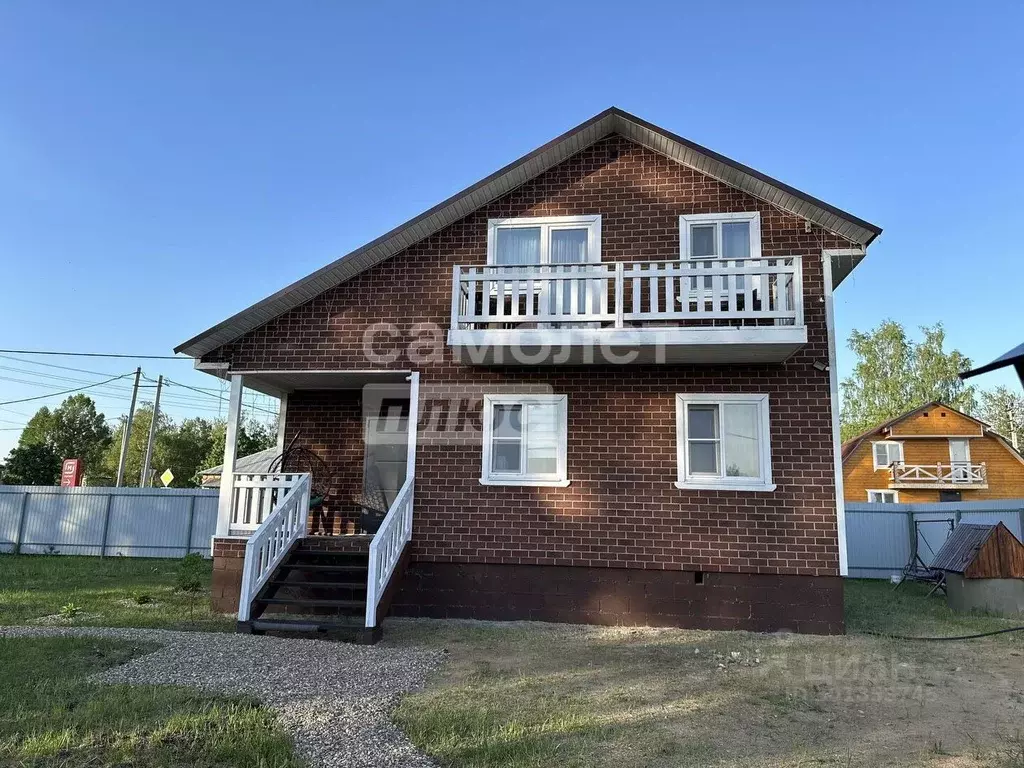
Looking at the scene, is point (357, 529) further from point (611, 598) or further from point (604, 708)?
point (604, 708)

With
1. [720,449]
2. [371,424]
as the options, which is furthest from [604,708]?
[371,424]

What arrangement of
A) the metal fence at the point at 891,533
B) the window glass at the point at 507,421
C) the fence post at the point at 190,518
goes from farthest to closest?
the fence post at the point at 190,518
the metal fence at the point at 891,533
the window glass at the point at 507,421

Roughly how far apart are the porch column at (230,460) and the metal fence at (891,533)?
14706mm

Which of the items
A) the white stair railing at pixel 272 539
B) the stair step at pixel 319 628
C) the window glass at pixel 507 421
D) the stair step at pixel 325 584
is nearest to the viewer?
the stair step at pixel 319 628

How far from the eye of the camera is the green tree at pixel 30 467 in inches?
1196

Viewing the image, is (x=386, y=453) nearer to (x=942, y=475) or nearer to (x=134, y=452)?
(x=942, y=475)

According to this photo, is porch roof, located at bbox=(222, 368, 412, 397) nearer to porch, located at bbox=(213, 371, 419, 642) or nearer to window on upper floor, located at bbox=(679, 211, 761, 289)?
porch, located at bbox=(213, 371, 419, 642)

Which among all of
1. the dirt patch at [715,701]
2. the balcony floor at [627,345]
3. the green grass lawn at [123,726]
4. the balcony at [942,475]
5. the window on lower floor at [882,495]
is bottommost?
the dirt patch at [715,701]

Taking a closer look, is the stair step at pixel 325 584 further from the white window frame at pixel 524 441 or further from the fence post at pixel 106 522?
the fence post at pixel 106 522

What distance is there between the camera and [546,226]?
10641 mm

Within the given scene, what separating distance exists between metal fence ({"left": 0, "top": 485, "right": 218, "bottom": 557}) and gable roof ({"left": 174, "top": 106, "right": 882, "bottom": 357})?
40.1 feet

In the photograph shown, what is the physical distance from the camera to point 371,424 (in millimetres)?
11695

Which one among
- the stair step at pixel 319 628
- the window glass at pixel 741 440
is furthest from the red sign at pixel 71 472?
the window glass at pixel 741 440

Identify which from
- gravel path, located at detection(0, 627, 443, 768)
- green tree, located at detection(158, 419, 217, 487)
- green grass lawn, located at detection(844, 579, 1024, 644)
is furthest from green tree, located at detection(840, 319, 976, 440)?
green tree, located at detection(158, 419, 217, 487)
